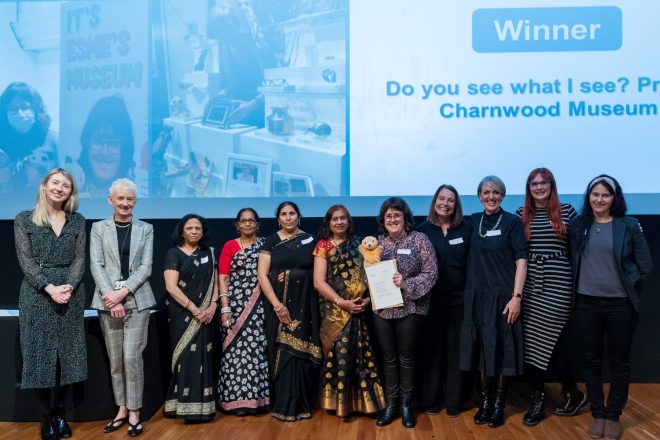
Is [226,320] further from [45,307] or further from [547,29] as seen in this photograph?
[547,29]

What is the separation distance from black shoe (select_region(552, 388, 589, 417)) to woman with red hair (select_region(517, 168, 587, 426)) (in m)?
0.23

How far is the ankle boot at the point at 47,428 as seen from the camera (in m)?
3.06

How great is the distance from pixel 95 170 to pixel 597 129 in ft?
11.5

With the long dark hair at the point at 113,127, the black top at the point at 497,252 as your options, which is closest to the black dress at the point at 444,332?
the black top at the point at 497,252

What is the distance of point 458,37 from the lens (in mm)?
3834

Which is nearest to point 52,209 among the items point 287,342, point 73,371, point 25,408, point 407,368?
point 73,371

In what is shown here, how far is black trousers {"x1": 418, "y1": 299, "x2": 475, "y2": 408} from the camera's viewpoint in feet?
11.3

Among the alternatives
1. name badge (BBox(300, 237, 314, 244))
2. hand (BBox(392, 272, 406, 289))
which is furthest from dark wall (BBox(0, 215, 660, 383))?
hand (BBox(392, 272, 406, 289))

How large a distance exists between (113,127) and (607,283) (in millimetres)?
3303

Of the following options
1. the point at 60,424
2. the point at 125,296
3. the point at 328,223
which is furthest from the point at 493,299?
the point at 60,424

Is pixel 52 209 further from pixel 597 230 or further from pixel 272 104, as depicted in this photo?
pixel 597 230

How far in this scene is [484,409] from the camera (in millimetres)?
3283

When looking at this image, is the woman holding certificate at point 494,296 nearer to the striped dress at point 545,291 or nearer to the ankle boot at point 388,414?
the striped dress at point 545,291

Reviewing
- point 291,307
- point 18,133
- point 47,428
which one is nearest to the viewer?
point 47,428
